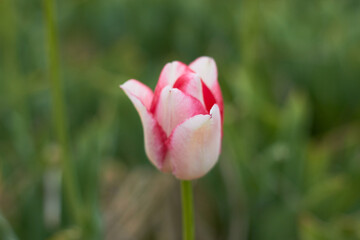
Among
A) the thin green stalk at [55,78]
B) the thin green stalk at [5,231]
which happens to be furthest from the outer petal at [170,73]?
the thin green stalk at [5,231]

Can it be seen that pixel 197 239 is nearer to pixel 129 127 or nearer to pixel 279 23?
pixel 129 127

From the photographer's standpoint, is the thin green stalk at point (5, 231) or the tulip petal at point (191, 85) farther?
the thin green stalk at point (5, 231)

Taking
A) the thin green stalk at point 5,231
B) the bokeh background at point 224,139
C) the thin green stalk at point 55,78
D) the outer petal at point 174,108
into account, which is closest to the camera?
the outer petal at point 174,108

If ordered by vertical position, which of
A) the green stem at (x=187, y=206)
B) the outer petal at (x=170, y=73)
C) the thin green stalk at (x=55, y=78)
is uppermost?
the thin green stalk at (x=55, y=78)

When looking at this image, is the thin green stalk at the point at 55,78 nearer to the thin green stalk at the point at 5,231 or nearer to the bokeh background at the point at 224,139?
the bokeh background at the point at 224,139

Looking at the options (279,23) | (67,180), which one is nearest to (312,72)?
(279,23)

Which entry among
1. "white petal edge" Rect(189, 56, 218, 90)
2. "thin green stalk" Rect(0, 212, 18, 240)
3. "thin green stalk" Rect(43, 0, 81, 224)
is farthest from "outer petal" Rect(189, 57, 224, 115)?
"thin green stalk" Rect(0, 212, 18, 240)

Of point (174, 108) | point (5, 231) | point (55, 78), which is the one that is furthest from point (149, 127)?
point (5, 231)

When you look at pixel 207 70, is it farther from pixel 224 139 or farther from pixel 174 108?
pixel 224 139

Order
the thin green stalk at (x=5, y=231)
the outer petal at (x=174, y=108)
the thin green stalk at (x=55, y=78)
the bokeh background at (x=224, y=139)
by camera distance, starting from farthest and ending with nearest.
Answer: the bokeh background at (x=224, y=139) < the thin green stalk at (x=5, y=231) < the thin green stalk at (x=55, y=78) < the outer petal at (x=174, y=108)
